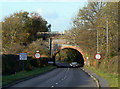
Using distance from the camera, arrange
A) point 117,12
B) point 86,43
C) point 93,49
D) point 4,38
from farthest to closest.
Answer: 1. point 4,38
2. point 86,43
3. point 93,49
4. point 117,12

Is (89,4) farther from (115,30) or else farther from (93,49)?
(115,30)

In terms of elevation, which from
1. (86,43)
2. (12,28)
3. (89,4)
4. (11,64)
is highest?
(89,4)

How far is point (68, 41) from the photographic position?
7350cm

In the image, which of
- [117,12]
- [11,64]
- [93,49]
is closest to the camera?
[11,64]

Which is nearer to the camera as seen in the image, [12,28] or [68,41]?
[12,28]

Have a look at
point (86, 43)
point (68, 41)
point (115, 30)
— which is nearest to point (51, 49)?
point (68, 41)

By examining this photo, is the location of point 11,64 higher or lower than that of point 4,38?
lower

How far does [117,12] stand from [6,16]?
38.7 meters

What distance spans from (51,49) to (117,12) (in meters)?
46.6

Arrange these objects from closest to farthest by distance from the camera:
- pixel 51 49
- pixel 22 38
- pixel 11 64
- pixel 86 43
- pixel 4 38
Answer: pixel 11 64
pixel 86 43
pixel 4 38
pixel 22 38
pixel 51 49

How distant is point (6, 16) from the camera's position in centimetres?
6844

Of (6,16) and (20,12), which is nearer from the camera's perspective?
(6,16)

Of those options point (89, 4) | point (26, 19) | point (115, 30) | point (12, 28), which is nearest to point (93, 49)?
point (89, 4)

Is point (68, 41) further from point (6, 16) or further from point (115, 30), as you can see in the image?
point (115, 30)
